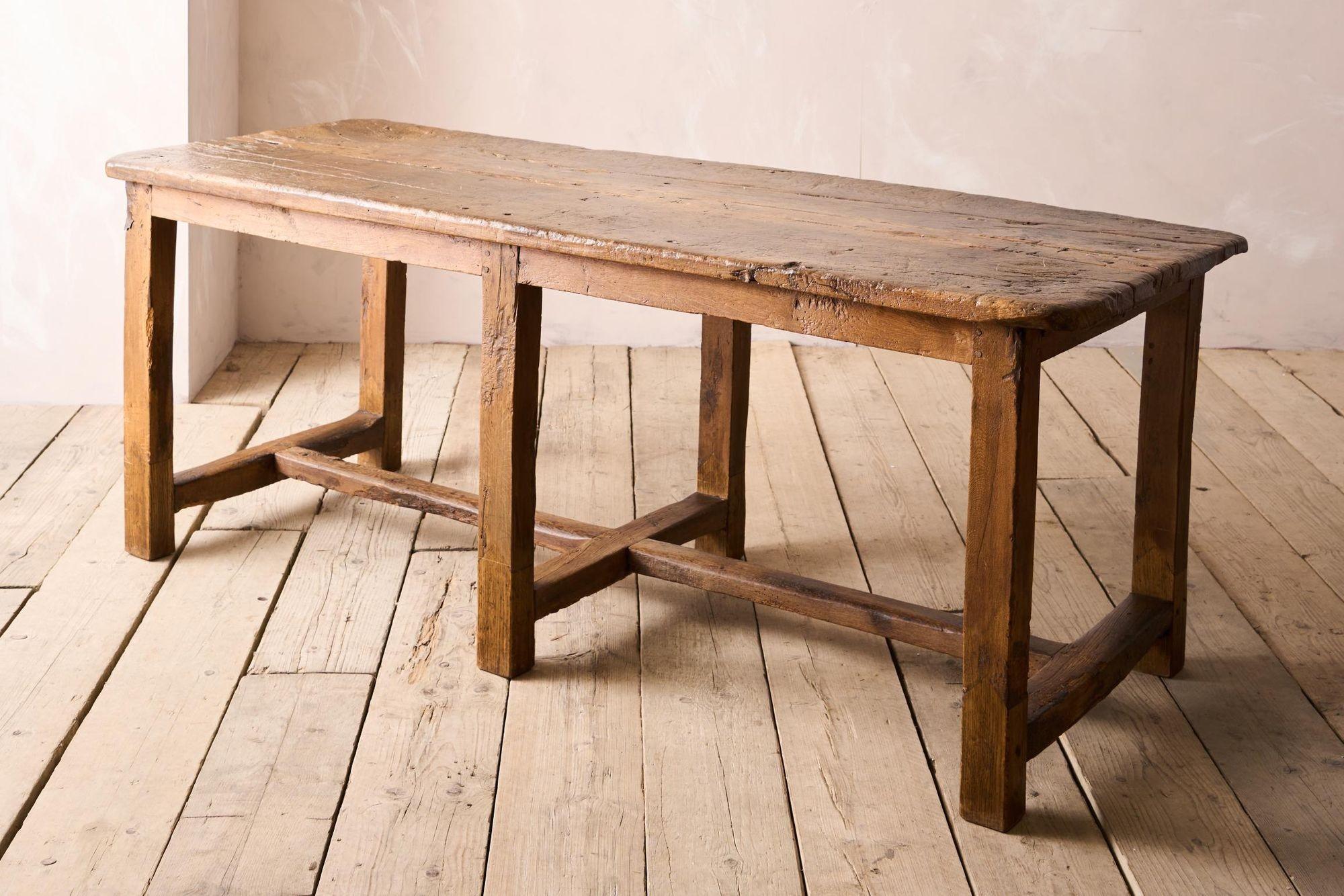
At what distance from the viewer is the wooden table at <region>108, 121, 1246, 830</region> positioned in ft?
5.46

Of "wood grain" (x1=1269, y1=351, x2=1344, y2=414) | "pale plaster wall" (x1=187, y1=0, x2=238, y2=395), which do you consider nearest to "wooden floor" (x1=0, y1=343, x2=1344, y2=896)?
"pale plaster wall" (x1=187, y1=0, x2=238, y2=395)

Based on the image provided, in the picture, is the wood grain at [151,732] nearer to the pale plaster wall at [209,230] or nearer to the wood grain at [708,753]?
the wood grain at [708,753]

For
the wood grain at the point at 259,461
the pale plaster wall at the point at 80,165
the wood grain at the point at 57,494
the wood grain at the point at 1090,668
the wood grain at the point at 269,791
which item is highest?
the pale plaster wall at the point at 80,165

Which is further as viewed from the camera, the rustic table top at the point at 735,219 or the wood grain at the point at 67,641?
the wood grain at the point at 67,641

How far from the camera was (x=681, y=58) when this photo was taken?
3893 millimetres

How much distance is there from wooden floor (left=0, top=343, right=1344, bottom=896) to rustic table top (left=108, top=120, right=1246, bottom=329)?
2.12 ft

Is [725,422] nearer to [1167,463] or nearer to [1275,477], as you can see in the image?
[1167,463]

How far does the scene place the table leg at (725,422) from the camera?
241 centimetres

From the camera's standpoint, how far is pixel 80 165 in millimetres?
3311

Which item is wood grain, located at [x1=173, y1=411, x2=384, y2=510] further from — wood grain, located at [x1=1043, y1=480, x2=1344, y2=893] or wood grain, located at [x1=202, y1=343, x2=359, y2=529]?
wood grain, located at [x1=1043, y1=480, x2=1344, y2=893]

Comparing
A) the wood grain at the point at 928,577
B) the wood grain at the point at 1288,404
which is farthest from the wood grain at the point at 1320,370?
the wood grain at the point at 928,577

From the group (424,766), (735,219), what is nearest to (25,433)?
(424,766)

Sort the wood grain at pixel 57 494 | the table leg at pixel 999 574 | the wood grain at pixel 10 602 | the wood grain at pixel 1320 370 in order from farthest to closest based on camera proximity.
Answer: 1. the wood grain at pixel 1320 370
2. the wood grain at pixel 57 494
3. the wood grain at pixel 10 602
4. the table leg at pixel 999 574

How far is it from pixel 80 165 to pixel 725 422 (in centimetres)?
178
